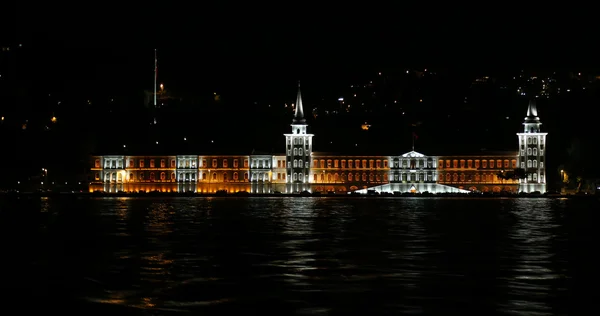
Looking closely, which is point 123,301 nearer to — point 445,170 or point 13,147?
point 13,147

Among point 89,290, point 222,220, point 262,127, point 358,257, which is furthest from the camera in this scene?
point 262,127

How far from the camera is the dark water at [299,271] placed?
1012 inches

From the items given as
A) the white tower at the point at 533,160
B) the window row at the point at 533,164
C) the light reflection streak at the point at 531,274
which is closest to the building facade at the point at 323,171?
the white tower at the point at 533,160

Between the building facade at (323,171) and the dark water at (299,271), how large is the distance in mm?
98243

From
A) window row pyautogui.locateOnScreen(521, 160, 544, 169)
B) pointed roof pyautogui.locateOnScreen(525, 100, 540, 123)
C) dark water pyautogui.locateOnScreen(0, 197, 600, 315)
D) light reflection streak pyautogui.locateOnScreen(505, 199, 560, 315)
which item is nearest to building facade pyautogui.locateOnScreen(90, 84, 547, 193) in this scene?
window row pyautogui.locateOnScreen(521, 160, 544, 169)

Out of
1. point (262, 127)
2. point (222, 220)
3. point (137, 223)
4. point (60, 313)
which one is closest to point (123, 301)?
point (60, 313)

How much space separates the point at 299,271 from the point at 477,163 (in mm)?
124212

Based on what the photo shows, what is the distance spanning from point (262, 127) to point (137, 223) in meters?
131

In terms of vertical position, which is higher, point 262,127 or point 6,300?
point 262,127

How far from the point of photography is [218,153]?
156500 millimetres

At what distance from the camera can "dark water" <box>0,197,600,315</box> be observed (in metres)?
25.7

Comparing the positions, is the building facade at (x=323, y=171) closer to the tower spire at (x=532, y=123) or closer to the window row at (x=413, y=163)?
the window row at (x=413, y=163)

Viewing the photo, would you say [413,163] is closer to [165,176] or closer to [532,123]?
[532,123]

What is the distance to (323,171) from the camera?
15700 centimetres
